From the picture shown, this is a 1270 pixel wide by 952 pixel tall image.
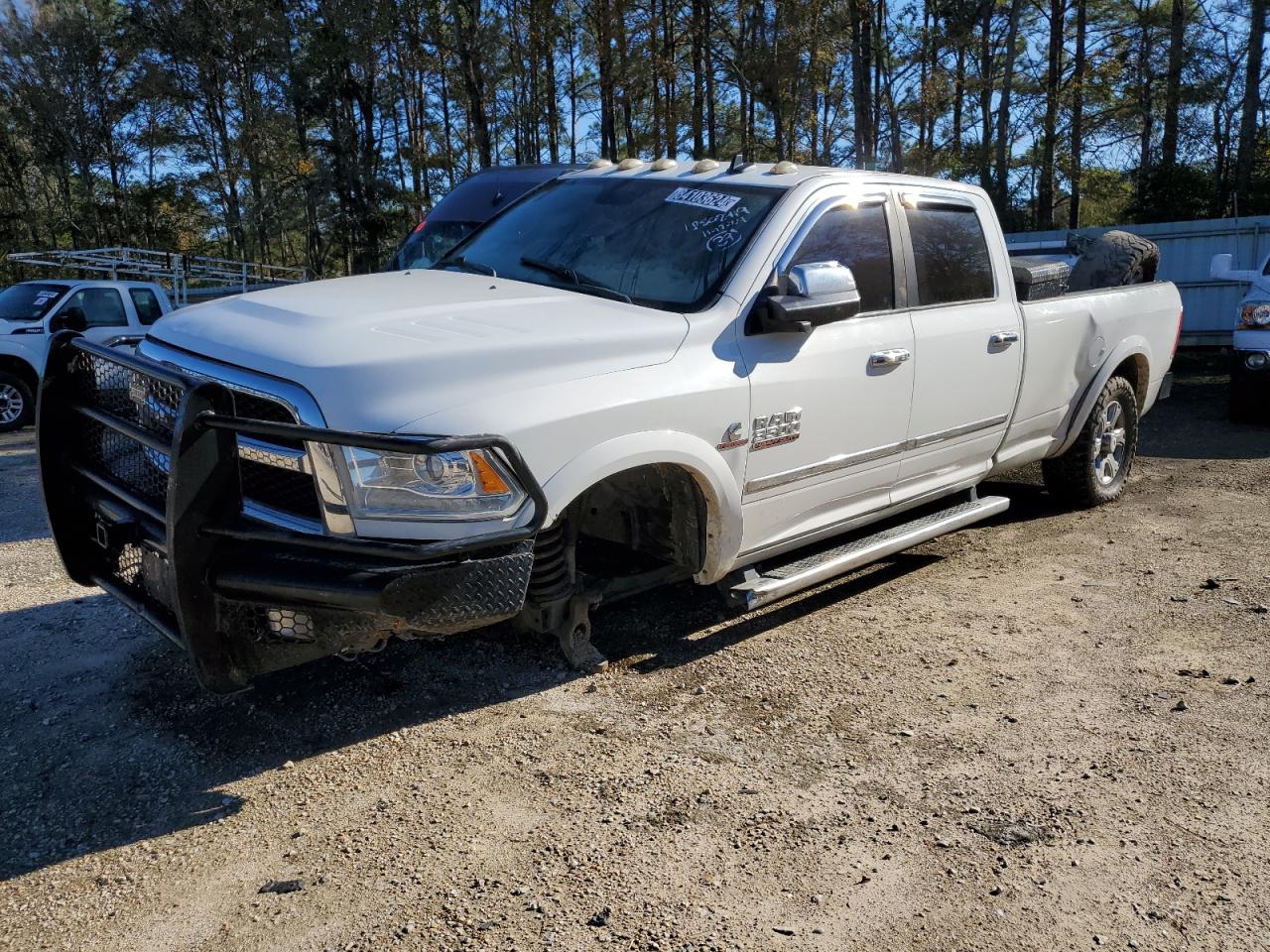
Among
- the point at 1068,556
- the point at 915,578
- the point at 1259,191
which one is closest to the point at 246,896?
the point at 915,578

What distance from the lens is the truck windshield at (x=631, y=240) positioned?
159 inches

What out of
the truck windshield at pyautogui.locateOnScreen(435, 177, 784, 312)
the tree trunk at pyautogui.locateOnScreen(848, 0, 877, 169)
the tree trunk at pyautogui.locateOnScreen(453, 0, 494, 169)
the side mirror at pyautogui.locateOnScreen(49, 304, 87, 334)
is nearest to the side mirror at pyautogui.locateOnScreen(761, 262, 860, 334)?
the truck windshield at pyautogui.locateOnScreen(435, 177, 784, 312)

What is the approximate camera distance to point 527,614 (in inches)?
150

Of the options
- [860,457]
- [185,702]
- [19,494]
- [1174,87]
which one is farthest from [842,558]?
[1174,87]

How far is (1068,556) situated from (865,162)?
53.4 ft

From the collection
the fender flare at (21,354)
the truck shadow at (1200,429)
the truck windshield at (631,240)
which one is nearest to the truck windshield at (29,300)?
the fender flare at (21,354)

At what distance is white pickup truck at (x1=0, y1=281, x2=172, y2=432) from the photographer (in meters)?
11.7

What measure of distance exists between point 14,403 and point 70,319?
1.27m

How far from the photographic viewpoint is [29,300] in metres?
12.2

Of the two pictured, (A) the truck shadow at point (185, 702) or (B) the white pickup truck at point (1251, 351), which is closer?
(A) the truck shadow at point (185, 702)

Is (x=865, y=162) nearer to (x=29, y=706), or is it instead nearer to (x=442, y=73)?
(x=442, y=73)

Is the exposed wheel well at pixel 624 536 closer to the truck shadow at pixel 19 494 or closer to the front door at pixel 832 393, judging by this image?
the front door at pixel 832 393

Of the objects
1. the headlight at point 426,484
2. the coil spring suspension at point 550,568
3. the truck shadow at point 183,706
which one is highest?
the headlight at point 426,484

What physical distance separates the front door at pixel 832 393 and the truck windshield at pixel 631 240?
0.26m
